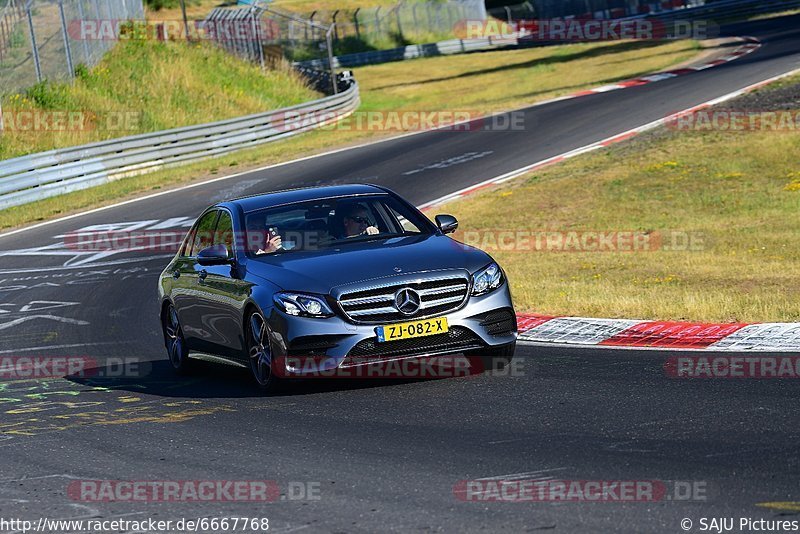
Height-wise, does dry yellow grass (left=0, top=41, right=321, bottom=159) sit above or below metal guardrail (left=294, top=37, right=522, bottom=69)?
above

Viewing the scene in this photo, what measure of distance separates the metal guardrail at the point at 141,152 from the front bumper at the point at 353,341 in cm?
1875

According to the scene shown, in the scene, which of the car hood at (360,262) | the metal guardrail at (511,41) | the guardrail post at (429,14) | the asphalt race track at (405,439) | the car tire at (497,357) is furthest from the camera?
the guardrail post at (429,14)

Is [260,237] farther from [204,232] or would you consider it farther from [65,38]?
[65,38]

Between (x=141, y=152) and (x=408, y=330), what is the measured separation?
23.1 metres

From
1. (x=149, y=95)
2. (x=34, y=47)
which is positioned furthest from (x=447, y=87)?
(x=34, y=47)

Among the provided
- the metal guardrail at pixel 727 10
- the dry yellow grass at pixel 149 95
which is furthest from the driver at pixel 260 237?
the metal guardrail at pixel 727 10

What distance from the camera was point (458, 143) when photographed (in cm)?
3031

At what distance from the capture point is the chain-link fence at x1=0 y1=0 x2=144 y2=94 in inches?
1261

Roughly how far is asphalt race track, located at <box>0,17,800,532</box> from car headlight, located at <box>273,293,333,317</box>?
25.0 inches

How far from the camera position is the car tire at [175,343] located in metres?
11.3

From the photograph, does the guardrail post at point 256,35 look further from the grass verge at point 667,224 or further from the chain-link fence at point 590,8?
the chain-link fence at point 590,8

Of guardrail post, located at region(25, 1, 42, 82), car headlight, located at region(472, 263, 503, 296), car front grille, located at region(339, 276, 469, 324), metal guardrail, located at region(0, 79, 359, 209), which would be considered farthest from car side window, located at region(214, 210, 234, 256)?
guardrail post, located at region(25, 1, 42, 82)

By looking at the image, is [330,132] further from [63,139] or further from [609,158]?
[609,158]

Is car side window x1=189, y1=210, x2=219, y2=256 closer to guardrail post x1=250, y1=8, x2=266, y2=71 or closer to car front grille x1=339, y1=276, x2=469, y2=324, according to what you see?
car front grille x1=339, y1=276, x2=469, y2=324
